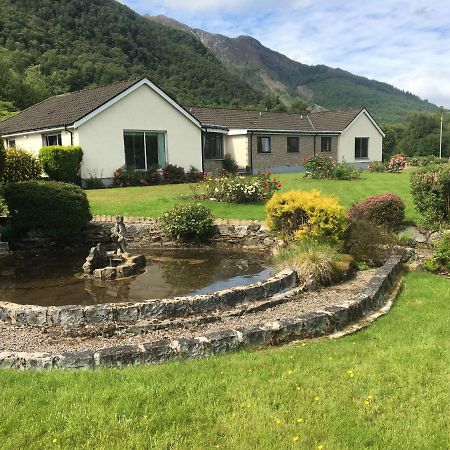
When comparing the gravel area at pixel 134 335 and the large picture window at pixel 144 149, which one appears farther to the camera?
the large picture window at pixel 144 149

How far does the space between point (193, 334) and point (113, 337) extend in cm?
110

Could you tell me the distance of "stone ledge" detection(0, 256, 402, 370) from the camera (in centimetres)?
532

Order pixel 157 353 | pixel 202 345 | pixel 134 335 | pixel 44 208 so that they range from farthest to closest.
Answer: pixel 44 208, pixel 134 335, pixel 202 345, pixel 157 353

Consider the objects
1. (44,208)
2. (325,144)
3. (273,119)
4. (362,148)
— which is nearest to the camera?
(44,208)

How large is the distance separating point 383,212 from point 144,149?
16880mm

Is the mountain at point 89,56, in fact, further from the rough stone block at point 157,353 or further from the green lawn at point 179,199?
the rough stone block at point 157,353

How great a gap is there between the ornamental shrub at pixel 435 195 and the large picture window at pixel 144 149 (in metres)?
16.5

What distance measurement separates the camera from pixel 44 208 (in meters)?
13.0

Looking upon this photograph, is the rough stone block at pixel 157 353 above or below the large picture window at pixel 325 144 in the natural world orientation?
below

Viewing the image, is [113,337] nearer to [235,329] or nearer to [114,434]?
[235,329]

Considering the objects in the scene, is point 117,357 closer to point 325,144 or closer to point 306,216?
point 306,216

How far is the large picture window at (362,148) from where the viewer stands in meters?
40.3

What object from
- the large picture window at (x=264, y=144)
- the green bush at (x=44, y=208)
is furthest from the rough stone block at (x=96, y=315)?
the large picture window at (x=264, y=144)

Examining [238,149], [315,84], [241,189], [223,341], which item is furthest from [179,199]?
[315,84]
